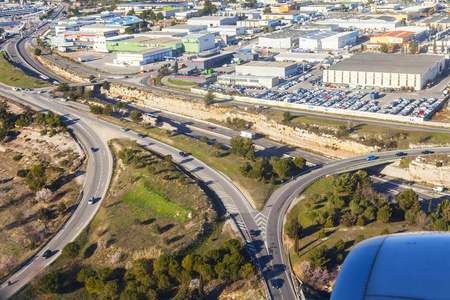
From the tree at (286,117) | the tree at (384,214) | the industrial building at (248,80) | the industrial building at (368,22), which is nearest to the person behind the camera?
the tree at (384,214)

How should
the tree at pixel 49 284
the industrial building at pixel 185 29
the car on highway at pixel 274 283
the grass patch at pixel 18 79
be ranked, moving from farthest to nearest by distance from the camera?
1. the industrial building at pixel 185 29
2. the grass patch at pixel 18 79
3. the tree at pixel 49 284
4. the car on highway at pixel 274 283

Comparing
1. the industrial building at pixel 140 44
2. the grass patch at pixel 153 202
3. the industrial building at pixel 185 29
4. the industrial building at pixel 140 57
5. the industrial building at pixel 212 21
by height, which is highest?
the industrial building at pixel 212 21

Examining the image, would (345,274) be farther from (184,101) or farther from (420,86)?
(420,86)

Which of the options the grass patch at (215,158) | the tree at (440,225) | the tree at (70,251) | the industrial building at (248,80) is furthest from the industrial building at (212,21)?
the tree at (440,225)

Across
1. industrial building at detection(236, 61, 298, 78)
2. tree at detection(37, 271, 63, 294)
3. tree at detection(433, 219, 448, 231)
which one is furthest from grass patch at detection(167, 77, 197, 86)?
tree at detection(433, 219, 448, 231)

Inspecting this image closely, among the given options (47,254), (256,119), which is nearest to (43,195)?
(47,254)

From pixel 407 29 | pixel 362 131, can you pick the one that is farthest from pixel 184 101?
pixel 407 29

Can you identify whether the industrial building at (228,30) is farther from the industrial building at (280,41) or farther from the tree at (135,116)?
the tree at (135,116)

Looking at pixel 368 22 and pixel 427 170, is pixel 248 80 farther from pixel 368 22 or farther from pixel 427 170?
pixel 368 22
